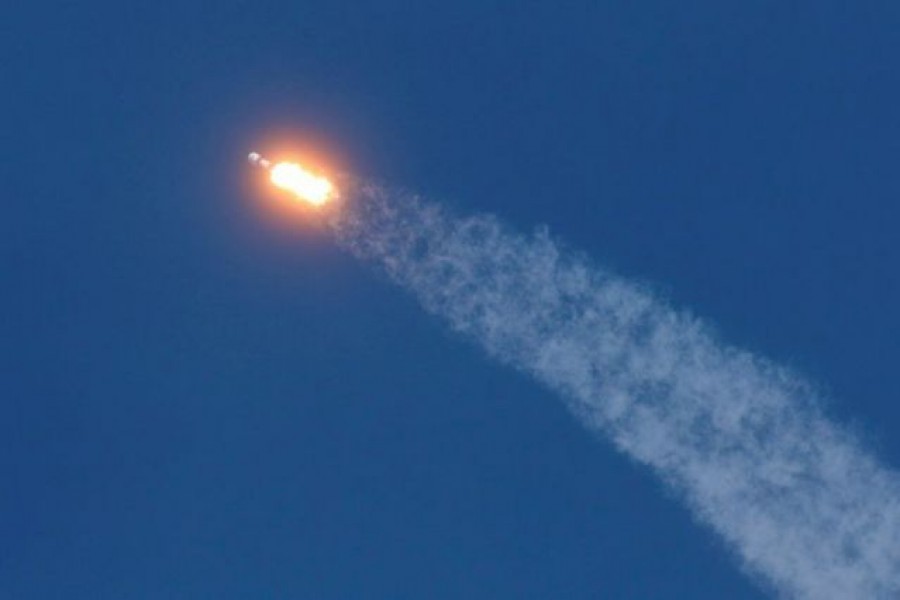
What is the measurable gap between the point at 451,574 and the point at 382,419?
4855mm

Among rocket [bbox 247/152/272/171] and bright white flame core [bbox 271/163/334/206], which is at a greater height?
bright white flame core [bbox 271/163/334/206]

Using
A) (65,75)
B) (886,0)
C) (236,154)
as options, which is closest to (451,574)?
(236,154)

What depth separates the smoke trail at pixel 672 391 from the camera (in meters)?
30.4

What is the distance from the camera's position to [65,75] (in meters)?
32.1

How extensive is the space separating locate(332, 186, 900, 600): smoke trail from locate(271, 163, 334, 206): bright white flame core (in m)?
0.87

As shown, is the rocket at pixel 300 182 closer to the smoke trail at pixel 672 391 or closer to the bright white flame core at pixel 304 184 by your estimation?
the bright white flame core at pixel 304 184

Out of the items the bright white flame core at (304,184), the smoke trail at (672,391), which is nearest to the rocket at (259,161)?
the bright white flame core at (304,184)

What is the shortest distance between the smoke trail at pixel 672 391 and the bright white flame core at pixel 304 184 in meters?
0.87

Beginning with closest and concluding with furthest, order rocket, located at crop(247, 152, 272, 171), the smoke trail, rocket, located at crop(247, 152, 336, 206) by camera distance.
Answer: the smoke trail, rocket, located at crop(247, 152, 272, 171), rocket, located at crop(247, 152, 336, 206)

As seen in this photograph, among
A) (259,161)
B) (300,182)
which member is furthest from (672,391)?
(259,161)

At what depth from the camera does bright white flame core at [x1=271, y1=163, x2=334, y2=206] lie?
103 feet

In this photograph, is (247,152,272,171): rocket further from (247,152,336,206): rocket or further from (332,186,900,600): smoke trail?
(332,186,900,600): smoke trail

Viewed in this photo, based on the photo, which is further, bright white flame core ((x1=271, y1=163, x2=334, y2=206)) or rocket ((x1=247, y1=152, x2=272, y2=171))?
bright white flame core ((x1=271, y1=163, x2=334, y2=206))

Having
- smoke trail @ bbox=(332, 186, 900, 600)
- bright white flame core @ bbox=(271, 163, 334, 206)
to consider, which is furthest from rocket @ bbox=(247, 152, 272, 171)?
smoke trail @ bbox=(332, 186, 900, 600)
